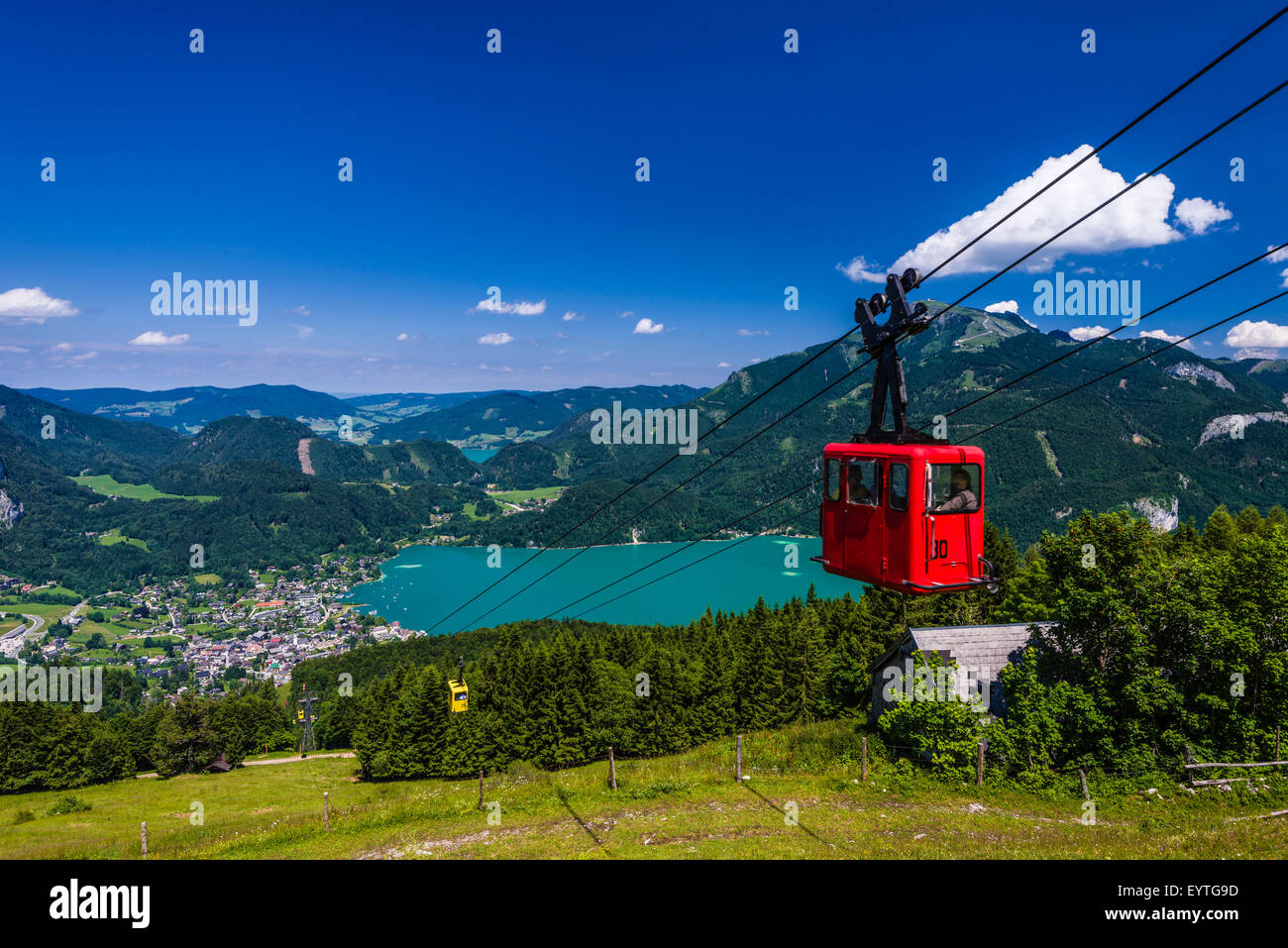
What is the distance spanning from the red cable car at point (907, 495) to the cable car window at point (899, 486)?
16 mm

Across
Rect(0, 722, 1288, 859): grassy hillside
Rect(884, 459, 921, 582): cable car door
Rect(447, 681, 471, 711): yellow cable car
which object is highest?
Rect(884, 459, 921, 582): cable car door

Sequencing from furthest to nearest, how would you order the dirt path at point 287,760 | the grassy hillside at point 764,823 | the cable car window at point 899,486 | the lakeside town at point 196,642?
the lakeside town at point 196,642
the dirt path at point 287,760
the grassy hillside at point 764,823
the cable car window at point 899,486

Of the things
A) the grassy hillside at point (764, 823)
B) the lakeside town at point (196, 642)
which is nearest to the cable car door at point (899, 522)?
the grassy hillside at point (764, 823)

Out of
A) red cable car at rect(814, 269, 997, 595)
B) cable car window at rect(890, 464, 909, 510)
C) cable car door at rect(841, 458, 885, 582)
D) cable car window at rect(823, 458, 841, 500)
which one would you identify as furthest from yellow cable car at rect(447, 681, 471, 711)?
cable car window at rect(890, 464, 909, 510)

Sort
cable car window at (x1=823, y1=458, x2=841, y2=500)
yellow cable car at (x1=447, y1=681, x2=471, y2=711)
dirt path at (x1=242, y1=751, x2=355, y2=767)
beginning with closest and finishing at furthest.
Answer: cable car window at (x1=823, y1=458, x2=841, y2=500) → yellow cable car at (x1=447, y1=681, x2=471, y2=711) → dirt path at (x1=242, y1=751, x2=355, y2=767)

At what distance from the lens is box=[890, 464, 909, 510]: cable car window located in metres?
10.5

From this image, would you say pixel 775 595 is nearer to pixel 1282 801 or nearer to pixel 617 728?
pixel 617 728

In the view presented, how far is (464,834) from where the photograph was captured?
1681 centimetres

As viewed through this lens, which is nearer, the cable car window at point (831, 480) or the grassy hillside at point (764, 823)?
the cable car window at point (831, 480)

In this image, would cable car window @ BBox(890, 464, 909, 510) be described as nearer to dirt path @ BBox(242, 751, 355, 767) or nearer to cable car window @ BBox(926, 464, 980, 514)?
cable car window @ BBox(926, 464, 980, 514)

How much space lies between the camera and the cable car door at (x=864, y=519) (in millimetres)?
11086

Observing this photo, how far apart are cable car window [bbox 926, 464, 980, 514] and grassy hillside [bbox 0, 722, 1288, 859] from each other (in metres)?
8.03

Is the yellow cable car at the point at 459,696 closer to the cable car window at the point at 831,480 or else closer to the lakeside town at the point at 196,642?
the cable car window at the point at 831,480
